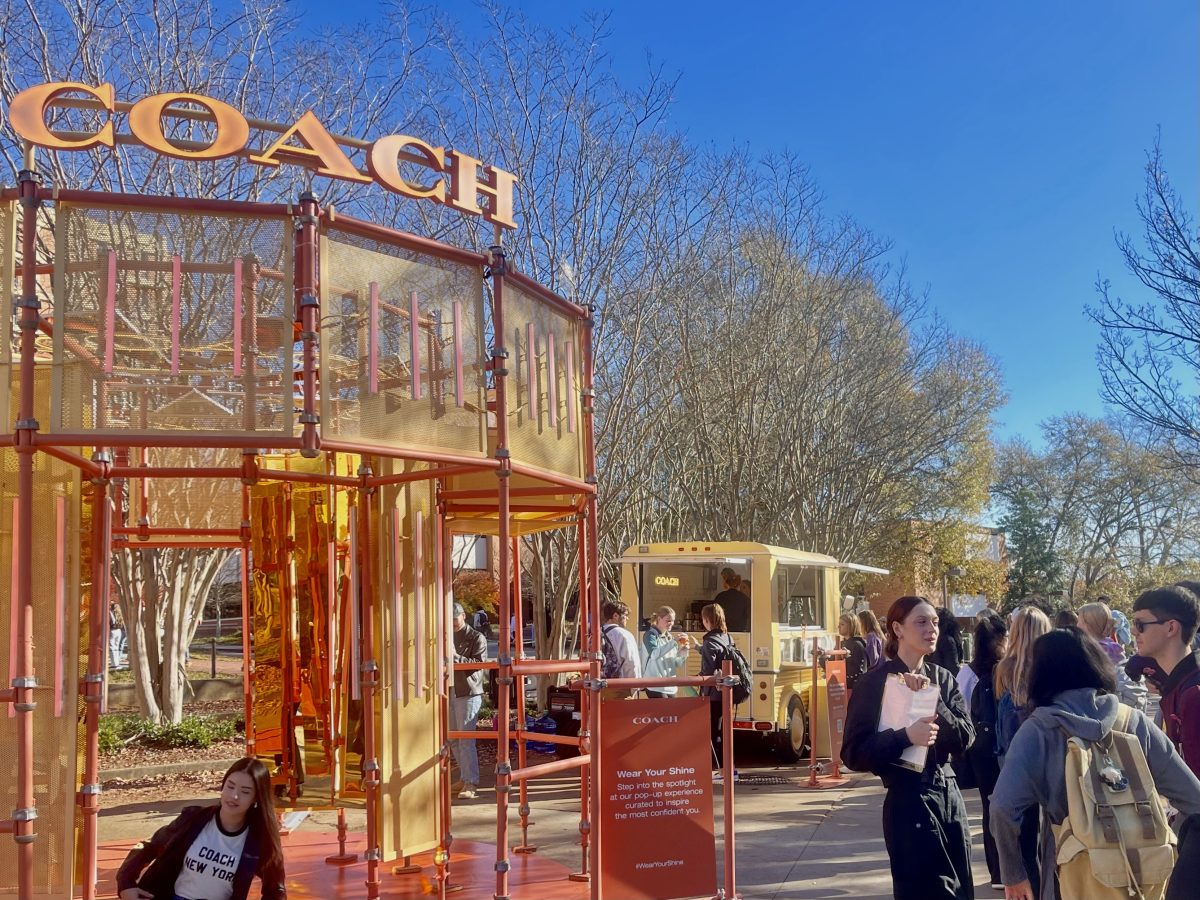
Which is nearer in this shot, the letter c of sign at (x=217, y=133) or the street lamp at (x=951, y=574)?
the letter c of sign at (x=217, y=133)

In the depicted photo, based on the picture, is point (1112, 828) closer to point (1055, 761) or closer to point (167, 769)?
point (1055, 761)

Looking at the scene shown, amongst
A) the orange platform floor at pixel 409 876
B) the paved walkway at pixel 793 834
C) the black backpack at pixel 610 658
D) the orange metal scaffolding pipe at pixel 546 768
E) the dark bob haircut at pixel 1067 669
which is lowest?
the paved walkway at pixel 793 834

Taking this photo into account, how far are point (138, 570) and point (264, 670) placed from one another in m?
7.48

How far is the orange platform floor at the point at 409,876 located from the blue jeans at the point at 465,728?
2345mm

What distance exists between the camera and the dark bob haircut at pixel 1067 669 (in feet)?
13.0

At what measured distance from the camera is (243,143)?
6105 mm

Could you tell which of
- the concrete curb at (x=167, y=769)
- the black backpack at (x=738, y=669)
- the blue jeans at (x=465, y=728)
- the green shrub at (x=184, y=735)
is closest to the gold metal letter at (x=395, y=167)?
the blue jeans at (x=465, y=728)

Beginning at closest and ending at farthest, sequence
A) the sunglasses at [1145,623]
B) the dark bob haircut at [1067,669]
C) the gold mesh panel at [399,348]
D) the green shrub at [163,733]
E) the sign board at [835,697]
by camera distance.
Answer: the dark bob haircut at [1067,669] → the sunglasses at [1145,623] → the gold mesh panel at [399,348] → the sign board at [835,697] → the green shrub at [163,733]

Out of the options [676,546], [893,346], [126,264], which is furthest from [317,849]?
[893,346]

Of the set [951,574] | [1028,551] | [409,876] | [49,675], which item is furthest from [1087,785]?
[1028,551]

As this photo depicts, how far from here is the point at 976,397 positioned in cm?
3142

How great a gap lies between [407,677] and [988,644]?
3.87 meters

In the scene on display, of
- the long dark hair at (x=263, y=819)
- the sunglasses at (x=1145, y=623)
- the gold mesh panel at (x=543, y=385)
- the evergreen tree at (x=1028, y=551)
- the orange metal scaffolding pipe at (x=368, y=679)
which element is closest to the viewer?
the sunglasses at (x=1145, y=623)

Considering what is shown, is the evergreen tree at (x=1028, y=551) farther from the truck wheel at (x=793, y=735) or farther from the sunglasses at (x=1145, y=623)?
the sunglasses at (x=1145, y=623)
